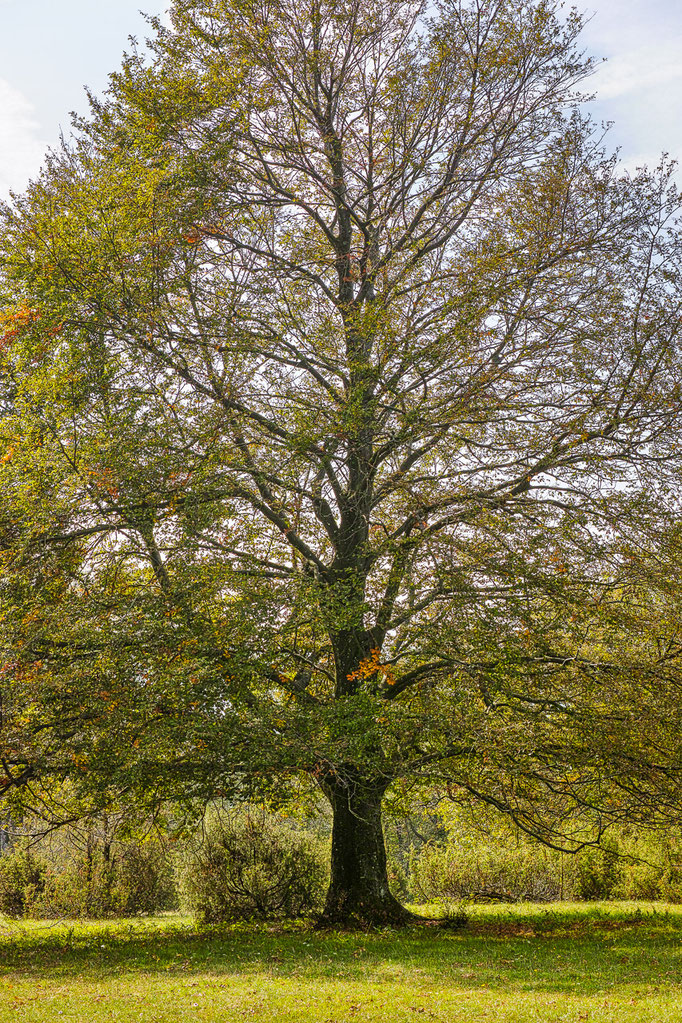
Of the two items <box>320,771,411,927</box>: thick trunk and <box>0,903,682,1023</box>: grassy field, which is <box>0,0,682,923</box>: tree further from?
<box>0,903,682,1023</box>: grassy field

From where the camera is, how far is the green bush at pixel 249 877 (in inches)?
575

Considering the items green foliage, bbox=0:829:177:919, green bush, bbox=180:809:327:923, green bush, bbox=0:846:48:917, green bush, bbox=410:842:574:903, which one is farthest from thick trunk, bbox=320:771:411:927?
green bush, bbox=0:846:48:917

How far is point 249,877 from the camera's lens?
1465cm

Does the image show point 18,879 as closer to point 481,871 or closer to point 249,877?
point 249,877

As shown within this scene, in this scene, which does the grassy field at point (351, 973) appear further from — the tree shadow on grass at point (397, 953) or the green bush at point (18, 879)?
the green bush at point (18, 879)

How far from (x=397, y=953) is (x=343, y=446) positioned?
22.4 feet

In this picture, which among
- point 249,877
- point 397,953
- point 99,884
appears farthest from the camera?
point 99,884

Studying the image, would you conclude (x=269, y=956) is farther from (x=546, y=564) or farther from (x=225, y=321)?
(x=225, y=321)

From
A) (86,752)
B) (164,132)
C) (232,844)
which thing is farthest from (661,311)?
(232,844)

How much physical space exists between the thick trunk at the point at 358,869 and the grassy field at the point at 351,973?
1.72 ft

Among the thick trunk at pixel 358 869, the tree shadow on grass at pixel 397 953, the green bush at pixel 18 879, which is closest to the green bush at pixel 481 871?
the tree shadow on grass at pixel 397 953

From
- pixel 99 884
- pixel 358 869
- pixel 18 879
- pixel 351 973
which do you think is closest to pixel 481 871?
pixel 358 869

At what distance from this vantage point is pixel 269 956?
411 inches

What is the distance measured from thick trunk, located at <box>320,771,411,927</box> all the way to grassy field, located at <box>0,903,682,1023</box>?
525 millimetres
